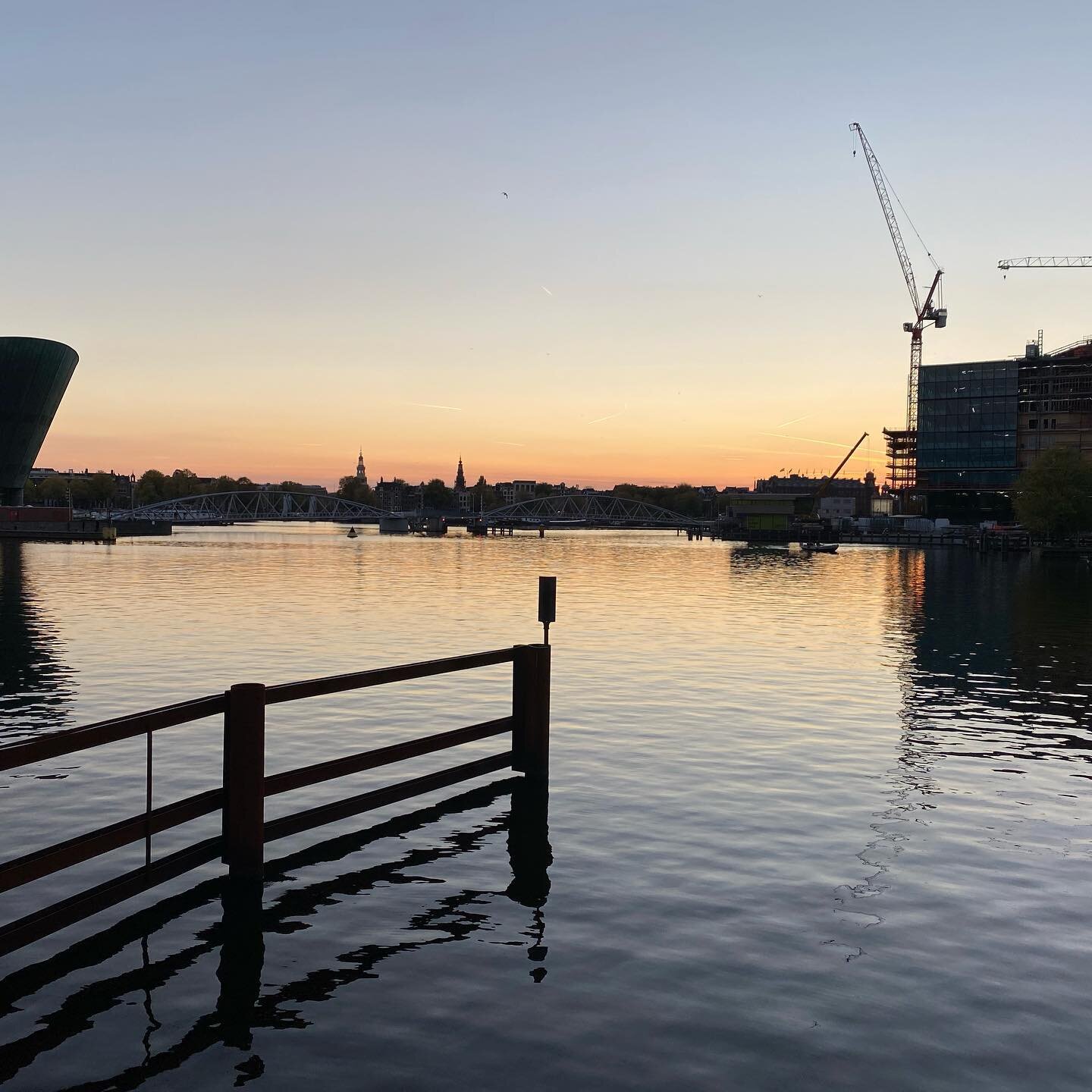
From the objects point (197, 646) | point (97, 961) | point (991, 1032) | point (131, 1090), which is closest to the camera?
point (131, 1090)

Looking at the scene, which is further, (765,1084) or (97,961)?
(97,961)

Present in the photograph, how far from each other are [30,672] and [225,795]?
23.7m

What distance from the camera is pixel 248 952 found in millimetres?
11742

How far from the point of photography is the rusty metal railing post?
18.8 m

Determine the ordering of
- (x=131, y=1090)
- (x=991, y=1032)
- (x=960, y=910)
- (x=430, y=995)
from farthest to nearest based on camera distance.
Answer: (x=960, y=910) → (x=430, y=995) → (x=991, y=1032) → (x=131, y=1090)

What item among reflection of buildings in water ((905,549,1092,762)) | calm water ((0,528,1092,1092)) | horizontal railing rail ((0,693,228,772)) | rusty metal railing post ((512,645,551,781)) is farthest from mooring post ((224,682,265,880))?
reflection of buildings in water ((905,549,1092,762))

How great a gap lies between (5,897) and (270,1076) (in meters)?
5.97

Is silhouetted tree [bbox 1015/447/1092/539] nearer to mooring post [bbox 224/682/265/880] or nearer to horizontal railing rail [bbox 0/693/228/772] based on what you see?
mooring post [bbox 224/682/265/880]

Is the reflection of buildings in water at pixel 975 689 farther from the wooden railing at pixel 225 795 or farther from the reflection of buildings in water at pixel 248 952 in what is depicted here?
the wooden railing at pixel 225 795

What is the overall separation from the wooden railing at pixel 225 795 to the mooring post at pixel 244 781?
0.01 m

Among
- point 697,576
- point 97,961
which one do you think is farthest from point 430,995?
point 697,576

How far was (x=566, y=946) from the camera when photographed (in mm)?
11914

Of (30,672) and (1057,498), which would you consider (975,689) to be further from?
(1057,498)

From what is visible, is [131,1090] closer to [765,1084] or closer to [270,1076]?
[270,1076]
